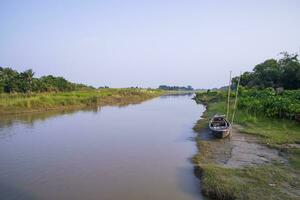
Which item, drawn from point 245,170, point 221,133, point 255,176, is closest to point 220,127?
Answer: point 221,133

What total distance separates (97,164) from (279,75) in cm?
3921

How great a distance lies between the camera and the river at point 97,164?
33.0ft

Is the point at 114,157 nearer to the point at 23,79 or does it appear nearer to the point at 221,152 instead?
the point at 221,152

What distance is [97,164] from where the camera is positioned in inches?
531

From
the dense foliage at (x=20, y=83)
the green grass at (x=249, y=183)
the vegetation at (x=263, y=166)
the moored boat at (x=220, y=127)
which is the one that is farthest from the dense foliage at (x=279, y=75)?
the dense foliage at (x=20, y=83)

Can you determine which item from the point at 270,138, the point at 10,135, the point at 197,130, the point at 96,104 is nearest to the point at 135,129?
the point at 197,130

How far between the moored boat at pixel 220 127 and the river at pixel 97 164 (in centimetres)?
169

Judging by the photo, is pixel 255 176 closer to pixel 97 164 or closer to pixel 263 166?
pixel 263 166

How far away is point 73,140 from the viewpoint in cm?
1928

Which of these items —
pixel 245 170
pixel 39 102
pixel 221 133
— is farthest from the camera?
pixel 39 102

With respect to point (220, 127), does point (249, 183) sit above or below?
below

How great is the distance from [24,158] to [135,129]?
1118 centimetres

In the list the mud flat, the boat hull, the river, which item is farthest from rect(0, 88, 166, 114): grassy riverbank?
the mud flat

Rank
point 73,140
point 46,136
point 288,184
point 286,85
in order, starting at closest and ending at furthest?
point 288,184 → point 73,140 → point 46,136 → point 286,85
